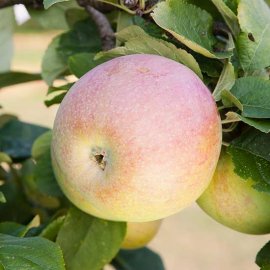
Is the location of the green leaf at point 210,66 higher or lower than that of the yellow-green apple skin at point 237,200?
higher

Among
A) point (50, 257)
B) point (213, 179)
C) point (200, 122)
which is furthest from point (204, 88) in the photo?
point (50, 257)

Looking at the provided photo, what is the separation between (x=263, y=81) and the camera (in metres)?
0.78

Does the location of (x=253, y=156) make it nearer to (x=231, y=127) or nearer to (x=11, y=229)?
(x=231, y=127)

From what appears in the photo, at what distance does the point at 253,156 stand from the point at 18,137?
24.3 inches

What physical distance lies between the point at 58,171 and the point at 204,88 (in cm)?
19

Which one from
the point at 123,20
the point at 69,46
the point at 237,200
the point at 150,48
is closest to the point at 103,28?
the point at 123,20

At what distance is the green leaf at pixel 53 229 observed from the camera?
89 centimetres

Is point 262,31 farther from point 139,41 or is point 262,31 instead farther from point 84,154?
point 84,154

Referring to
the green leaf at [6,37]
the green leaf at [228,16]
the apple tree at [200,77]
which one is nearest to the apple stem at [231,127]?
the apple tree at [200,77]

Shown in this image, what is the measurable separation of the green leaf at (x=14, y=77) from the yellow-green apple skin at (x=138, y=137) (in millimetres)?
536

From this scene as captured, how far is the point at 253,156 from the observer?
0.79 meters

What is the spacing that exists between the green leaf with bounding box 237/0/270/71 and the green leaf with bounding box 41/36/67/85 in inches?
16.4

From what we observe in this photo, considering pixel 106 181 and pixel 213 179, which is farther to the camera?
pixel 213 179

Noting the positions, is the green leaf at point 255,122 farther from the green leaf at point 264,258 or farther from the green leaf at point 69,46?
the green leaf at point 69,46
